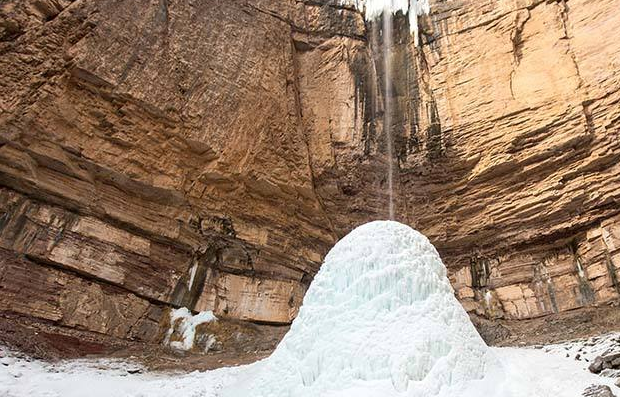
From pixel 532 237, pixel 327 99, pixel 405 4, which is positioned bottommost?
pixel 532 237

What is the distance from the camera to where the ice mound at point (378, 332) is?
20.8ft

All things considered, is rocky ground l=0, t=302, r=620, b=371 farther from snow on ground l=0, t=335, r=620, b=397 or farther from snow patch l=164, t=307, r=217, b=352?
snow on ground l=0, t=335, r=620, b=397

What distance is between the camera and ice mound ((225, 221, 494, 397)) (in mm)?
6352

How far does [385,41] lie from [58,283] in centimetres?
1423

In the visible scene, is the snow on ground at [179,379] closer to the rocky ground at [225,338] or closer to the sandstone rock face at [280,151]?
the rocky ground at [225,338]

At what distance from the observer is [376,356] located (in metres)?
6.57

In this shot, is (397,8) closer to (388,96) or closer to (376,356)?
(388,96)

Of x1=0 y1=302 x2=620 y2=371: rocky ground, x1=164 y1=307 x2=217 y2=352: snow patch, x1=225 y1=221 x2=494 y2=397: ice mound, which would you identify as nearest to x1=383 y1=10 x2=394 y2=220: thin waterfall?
x1=0 y1=302 x2=620 y2=371: rocky ground

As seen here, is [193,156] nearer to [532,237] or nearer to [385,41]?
[385,41]

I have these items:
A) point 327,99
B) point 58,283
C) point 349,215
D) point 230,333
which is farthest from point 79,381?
point 327,99

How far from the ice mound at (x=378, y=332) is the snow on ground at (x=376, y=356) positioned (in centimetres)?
2

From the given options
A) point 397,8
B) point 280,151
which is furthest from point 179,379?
point 397,8

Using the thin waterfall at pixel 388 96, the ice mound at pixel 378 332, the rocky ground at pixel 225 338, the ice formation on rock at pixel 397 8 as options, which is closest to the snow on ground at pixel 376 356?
the ice mound at pixel 378 332

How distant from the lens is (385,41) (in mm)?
18562
